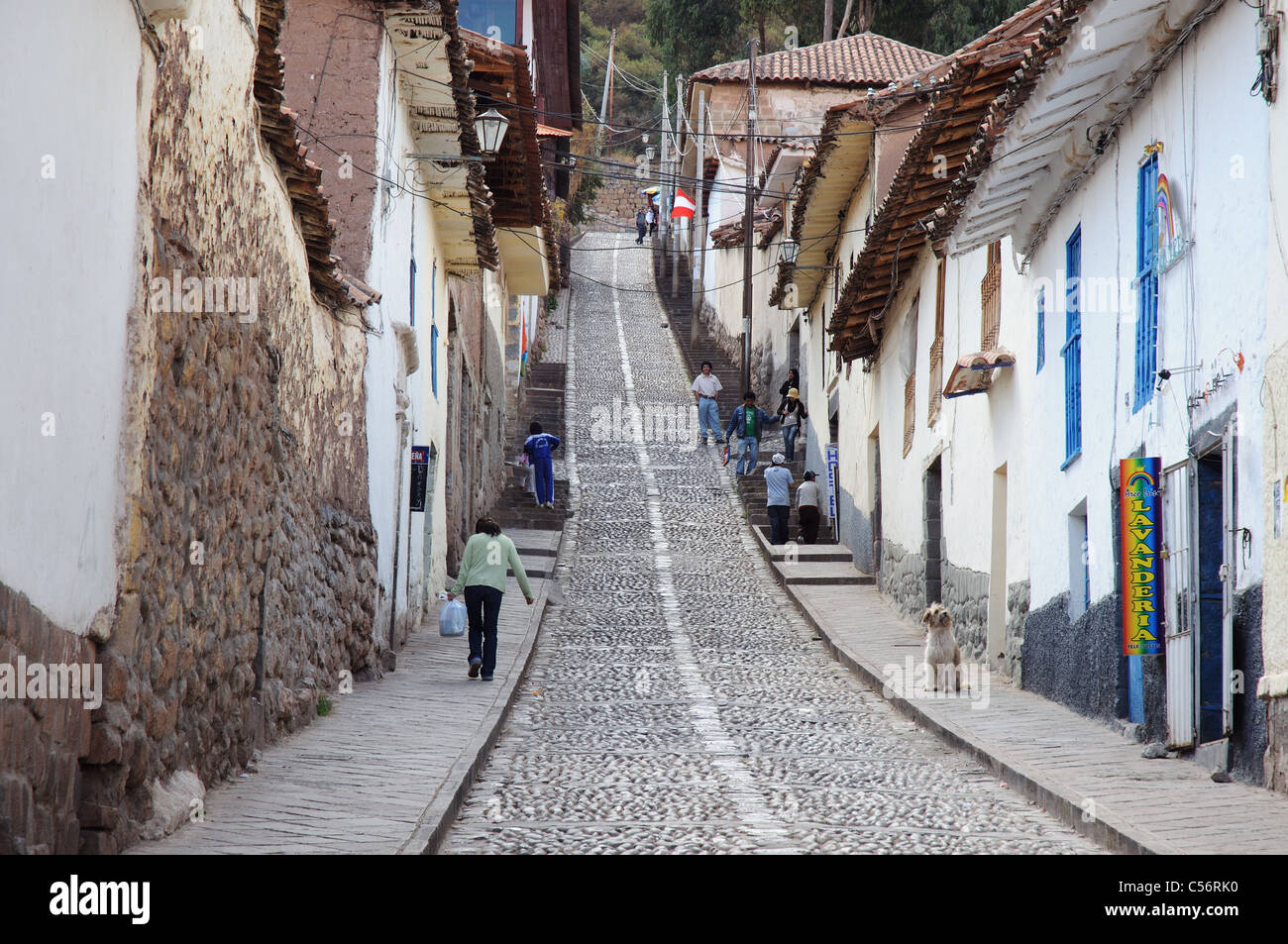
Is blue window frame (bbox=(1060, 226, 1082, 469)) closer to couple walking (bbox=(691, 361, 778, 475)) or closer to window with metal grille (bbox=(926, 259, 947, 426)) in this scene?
window with metal grille (bbox=(926, 259, 947, 426))

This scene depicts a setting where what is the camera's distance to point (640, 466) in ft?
100.0

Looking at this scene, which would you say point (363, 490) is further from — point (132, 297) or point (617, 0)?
point (617, 0)

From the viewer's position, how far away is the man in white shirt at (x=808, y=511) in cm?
2458

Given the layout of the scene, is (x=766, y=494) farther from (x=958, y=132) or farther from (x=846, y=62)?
(x=846, y=62)

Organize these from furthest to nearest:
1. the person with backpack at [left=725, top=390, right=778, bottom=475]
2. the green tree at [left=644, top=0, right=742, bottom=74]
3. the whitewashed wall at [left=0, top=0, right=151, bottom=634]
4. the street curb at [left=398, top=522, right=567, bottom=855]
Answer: the green tree at [left=644, top=0, right=742, bottom=74], the person with backpack at [left=725, top=390, right=778, bottom=475], the street curb at [left=398, top=522, right=567, bottom=855], the whitewashed wall at [left=0, top=0, right=151, bottom=634]

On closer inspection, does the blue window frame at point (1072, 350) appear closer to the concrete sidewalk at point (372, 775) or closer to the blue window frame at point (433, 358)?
the concrete sidewalk at point (372, 775)

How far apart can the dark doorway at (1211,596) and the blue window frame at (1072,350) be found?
2.94 meters

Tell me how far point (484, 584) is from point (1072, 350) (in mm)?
5328

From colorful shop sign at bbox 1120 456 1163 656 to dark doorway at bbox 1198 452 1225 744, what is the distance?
69cm

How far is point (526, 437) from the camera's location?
32500mm

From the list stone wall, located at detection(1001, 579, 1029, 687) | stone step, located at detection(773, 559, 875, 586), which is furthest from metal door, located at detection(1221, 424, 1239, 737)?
stone step, located at detection(773, 559, 875, 586)

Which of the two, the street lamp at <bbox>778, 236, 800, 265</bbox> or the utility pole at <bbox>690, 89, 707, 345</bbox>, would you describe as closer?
the street lamp at <bbox>778, 236, 800, 265</bbox>

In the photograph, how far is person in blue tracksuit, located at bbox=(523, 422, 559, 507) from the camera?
25.6 meters

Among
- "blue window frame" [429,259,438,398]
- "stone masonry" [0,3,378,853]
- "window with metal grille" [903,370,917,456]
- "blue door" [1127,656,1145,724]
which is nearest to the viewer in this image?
"stone masonry" [0,3,378,853]
